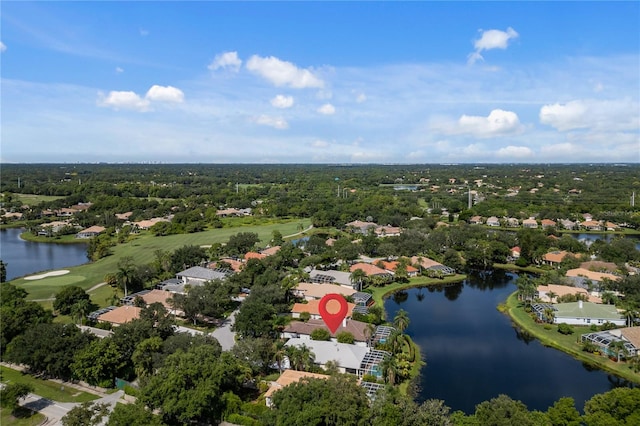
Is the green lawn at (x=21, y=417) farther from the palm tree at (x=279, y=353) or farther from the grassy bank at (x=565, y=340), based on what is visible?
the grassy bank at (x=565, y=340)

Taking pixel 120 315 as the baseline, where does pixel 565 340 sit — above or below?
below

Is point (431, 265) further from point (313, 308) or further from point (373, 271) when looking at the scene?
point (313, 308)

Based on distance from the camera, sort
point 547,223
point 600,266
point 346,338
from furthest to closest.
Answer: point 547,223, point 600,266, point 346,338

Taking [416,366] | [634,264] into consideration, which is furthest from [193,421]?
[634,264]

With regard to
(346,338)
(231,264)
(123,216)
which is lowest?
(346,338)

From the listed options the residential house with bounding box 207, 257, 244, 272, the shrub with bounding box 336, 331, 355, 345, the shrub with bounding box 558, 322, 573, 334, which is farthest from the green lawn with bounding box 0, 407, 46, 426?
the shrub with bounding box 558, 322, 573, 334

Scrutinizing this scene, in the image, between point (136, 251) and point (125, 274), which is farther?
point (136, 251)

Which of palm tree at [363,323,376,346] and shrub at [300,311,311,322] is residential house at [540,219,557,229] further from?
palm tree at [363,323,376,346]

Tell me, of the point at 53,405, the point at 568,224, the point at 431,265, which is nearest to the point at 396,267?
the point at 431,265
